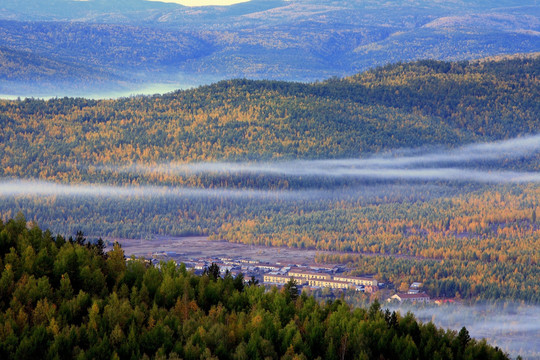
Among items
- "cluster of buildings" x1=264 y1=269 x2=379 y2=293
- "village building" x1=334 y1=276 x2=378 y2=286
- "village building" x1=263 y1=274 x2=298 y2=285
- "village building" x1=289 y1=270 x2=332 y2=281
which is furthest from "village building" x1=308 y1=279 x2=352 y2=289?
"village building" x1=263 y1=274 x2=298 y2=285

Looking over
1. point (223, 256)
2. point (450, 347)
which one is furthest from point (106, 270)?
point (223, 256)

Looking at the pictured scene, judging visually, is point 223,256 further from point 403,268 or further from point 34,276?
point 34,276

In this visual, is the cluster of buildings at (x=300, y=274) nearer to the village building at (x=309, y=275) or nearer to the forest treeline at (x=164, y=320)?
the village building at (x=309, y=275)

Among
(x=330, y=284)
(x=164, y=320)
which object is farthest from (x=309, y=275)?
(x=164, y=320)

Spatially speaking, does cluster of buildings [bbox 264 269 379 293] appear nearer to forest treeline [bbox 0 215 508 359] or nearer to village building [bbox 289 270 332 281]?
village building [bbox 289 270 332 281]

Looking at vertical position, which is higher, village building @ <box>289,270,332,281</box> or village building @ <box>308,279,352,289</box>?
village building @ <box>289,270,332,281</box>

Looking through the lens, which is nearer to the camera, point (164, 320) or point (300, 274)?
point (164, 320)

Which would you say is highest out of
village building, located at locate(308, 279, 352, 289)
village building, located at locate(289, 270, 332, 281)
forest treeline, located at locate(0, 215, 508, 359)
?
forest treeline, located at locate(0, 215, 508, 359)

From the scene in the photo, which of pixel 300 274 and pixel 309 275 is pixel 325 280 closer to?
pixel 309 275
